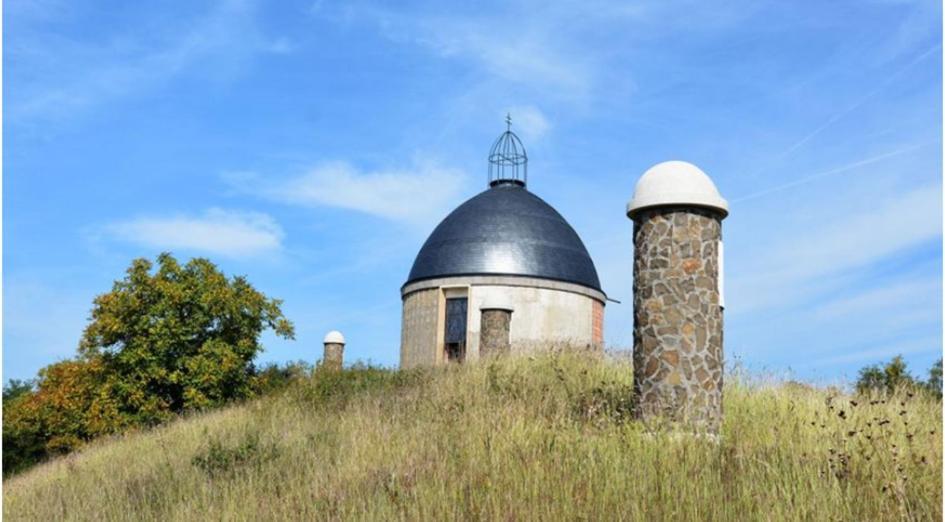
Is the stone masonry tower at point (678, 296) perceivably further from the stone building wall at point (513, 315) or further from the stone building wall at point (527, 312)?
the stone building wall at point (527, 312)

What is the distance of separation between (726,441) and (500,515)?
4110 mm

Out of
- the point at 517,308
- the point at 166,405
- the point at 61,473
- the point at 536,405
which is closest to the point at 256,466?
the point at 536,405

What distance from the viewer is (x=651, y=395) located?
1072 centimetres

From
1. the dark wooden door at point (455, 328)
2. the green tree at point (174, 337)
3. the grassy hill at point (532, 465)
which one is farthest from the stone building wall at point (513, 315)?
the grassy hill at point (532, 465)

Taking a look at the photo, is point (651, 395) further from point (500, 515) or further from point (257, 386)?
point (257, 386)

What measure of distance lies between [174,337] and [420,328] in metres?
9.16

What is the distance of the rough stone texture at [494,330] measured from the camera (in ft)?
78.1

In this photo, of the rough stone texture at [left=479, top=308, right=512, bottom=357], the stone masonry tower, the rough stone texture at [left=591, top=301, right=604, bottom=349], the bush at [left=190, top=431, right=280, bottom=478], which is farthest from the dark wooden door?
the stone masonry tower

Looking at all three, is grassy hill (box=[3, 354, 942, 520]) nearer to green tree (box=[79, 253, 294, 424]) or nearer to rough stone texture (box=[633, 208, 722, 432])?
rough stone texture (box=[633, 208, 722, 432])

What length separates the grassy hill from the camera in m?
7.12

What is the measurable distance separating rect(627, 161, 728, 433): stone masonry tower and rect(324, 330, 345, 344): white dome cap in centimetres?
2328

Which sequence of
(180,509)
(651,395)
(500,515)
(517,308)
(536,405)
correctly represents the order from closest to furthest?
(500,515) < (180,509) < (651,395) < (536,405) < (517,308)

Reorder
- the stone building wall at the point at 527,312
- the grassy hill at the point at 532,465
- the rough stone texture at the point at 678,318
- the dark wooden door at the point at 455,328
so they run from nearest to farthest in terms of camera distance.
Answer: the grassy hill at the point at 532,465 < the rough stone texture at the point at 678,318 < the stone building wall at the point at 527,312 < the dark wooden door at the point at 455,328

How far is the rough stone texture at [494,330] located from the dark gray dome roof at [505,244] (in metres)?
5.27
